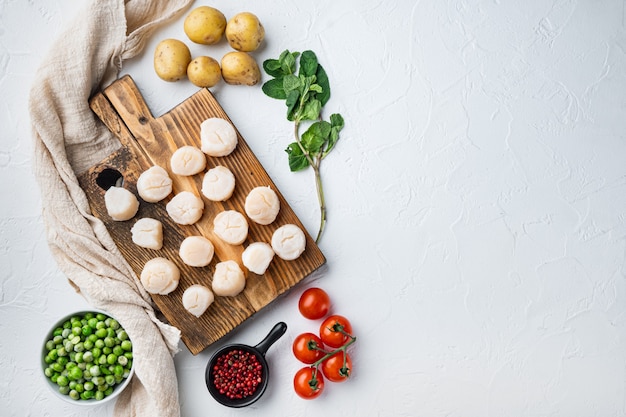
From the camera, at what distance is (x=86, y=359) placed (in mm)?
2117

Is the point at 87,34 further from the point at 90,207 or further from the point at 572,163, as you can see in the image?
the point at 572,163

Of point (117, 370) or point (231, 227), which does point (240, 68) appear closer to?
point (231, 227)

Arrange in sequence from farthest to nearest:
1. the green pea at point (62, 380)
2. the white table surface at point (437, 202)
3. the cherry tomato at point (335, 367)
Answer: the white table surface at point (437, 202) → the cherry tomato at point (335, 367) → the green pea at point (62, 380)

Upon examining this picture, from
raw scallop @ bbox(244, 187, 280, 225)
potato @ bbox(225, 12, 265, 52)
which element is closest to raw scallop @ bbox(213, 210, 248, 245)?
raw scallop @ bbox(244, 187, 280, 225)

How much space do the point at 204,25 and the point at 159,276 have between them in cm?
100

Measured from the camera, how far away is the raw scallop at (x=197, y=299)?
2182 mm

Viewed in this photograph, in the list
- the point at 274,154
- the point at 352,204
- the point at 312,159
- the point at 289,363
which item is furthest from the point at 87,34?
the point at 289,363

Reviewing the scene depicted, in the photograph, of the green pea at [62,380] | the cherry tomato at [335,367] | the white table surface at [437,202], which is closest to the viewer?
the green pea at [62,380]

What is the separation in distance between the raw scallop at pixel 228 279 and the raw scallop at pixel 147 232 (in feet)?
0.85

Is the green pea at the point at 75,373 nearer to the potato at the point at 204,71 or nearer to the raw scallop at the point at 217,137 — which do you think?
the raw scallop at the point at 217,137

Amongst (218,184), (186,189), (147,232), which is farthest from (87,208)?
(218,184)

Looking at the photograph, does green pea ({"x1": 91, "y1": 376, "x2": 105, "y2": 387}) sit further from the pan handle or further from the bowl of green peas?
the pan handle

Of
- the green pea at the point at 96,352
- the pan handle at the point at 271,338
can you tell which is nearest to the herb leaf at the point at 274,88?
the pan handle at the point at 271,338

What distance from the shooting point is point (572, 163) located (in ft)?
7.82
